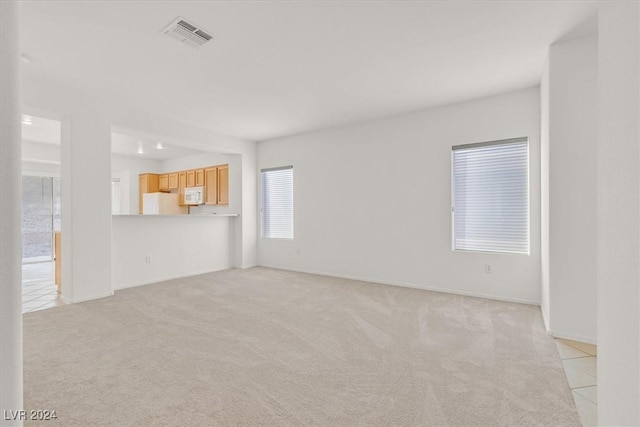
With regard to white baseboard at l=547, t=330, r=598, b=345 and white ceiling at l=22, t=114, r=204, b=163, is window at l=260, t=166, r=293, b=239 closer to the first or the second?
white ceiling at l=22, t=114, r=204, b=163

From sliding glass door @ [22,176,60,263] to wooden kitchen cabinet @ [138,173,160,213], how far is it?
163 cm

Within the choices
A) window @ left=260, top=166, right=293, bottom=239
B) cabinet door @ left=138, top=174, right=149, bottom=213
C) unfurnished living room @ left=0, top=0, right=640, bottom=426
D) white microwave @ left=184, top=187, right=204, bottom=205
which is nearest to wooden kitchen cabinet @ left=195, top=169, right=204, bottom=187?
white microwave @ left=184, top=187, right=204, bottom=205

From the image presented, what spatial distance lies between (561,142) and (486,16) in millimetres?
1299

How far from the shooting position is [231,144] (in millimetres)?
5820

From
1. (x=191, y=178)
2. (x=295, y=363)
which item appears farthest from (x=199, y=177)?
(x=295, y=363)

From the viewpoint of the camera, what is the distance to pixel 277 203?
20.2ft

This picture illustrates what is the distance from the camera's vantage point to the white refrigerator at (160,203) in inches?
279

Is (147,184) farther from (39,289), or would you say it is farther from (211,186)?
(39,289)

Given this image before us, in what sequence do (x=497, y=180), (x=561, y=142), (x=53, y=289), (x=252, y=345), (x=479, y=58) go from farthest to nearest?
(x=53, y=289) < (x=497, y=180) < (x=479, y=58) < (x=561, y=142) < (x=252, y=345)

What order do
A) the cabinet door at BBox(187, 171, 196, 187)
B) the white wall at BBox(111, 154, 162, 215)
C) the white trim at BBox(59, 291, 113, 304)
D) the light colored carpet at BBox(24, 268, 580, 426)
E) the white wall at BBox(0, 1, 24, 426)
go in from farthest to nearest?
the white wall at BBox(111, 154, 162, 215), the cabinet door at BBox(187, 171, 196, 187), the white trim at BBox(59, 291, 113, 304), the light colored carpet at BBox(24, 268, 580, 426), the white wall at BBox(0, 1, 24, 426)

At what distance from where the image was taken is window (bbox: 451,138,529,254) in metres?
3.75

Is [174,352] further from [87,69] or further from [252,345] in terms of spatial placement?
[87,69]

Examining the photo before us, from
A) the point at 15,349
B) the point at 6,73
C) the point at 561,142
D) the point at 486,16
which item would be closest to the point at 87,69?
the point at 6,73

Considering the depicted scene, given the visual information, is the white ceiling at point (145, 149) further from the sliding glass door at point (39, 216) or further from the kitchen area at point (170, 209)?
the sliding glass door at point (39, 216)
